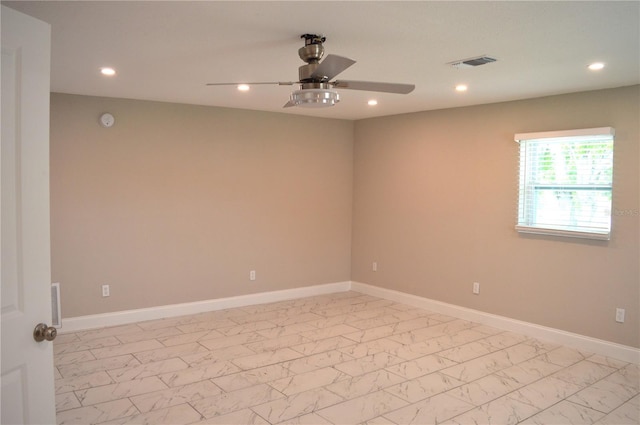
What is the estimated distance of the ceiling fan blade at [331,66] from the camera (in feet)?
8.05

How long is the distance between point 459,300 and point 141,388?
11.4 ft

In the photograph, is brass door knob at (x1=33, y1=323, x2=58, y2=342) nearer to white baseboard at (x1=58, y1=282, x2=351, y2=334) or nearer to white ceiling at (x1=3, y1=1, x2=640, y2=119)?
white ceiling at (x1=3, y1=1, x2=640, y2=119)

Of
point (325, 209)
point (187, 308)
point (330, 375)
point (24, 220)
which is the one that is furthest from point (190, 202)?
point (24, 220)

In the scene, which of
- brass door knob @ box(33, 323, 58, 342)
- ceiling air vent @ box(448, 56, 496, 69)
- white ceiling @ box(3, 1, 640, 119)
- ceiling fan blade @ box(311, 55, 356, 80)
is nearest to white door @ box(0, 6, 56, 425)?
brass door knob @ box(33, 323, 58, 342)

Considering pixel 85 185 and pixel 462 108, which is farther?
pixel 462 108

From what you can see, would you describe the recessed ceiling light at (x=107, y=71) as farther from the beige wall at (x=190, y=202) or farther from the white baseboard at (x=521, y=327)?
the white baseboard at (x=521, y=327)

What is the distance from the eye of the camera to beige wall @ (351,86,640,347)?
4.24 m

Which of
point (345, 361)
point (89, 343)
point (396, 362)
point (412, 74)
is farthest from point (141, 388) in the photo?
point (412, 74)

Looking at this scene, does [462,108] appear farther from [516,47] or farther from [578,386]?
[578,386]

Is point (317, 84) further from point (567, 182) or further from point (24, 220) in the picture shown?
point (567, 182)

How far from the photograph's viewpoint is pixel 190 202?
551cm

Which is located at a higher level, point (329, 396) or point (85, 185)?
point (85, 185)

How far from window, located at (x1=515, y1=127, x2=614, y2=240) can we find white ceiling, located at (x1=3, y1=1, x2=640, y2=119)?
46cm

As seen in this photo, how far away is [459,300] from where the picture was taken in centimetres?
552
